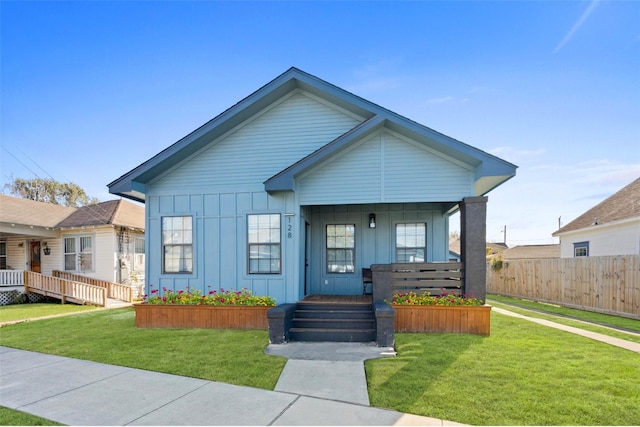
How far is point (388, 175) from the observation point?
26.2 feet

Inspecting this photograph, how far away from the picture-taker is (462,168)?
25.7 ft

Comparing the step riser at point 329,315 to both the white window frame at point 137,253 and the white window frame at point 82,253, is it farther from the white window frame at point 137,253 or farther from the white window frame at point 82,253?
the white window frame at point 82,253

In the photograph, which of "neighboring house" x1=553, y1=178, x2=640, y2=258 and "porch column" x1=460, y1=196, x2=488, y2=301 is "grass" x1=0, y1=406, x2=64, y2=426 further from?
"neighboring house" x1=553, y1=178, x2=640, y2=258

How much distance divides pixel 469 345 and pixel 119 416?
5.65 meters

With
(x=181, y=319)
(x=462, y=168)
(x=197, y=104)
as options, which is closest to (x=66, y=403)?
(x=181, y=319)

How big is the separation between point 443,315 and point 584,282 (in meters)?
8.06

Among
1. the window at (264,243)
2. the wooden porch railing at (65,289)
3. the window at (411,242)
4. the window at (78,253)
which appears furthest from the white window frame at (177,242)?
the window at (78,253)

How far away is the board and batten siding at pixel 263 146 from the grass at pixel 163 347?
3.75 meters

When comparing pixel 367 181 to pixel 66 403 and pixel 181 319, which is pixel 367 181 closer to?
pixel 181 319

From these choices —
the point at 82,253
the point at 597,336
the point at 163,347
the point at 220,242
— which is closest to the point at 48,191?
the point at 82,253

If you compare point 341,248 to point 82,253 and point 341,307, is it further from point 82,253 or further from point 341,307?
point 82,253

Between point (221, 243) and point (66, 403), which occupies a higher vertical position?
point (221, 243)

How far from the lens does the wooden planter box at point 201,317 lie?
7.87m

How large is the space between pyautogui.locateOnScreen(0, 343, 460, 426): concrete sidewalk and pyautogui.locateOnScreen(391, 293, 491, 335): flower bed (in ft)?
→ 8.07
